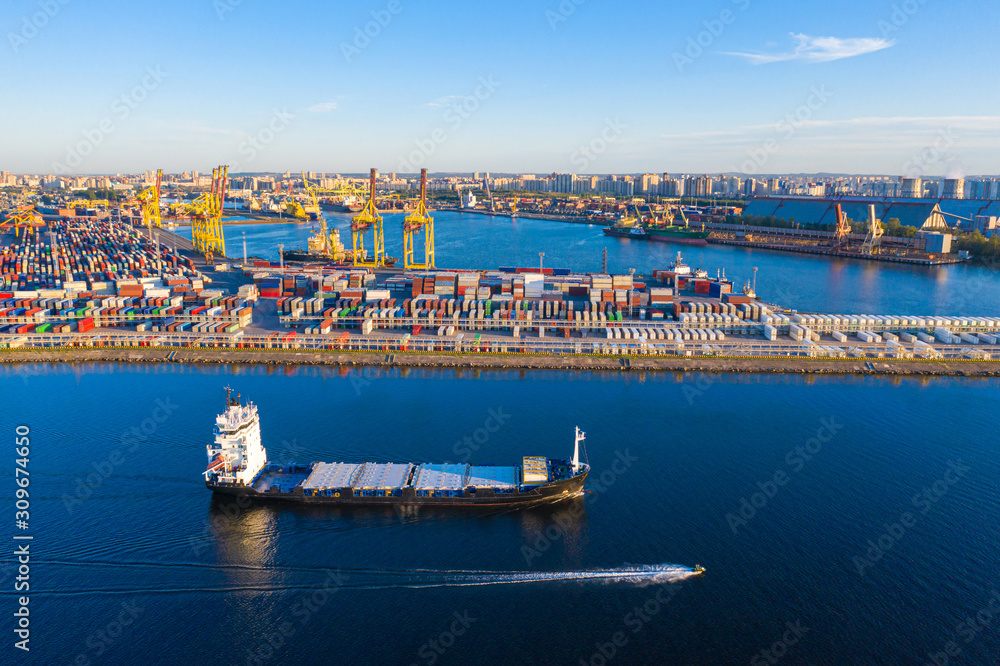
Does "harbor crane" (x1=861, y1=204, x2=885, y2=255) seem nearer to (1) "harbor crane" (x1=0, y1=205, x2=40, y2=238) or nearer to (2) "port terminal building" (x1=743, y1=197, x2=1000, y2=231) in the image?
(2) "port terminal building" (x1=743, y1=197, x2=1000, y2=231)

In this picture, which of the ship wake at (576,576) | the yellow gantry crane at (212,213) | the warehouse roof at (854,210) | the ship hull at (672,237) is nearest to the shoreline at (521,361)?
the ship wake at (576,576)

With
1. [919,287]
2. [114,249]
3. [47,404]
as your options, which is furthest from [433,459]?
[114,249]

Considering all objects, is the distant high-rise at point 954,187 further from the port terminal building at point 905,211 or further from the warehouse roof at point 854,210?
the warehouse roof at point 854,210

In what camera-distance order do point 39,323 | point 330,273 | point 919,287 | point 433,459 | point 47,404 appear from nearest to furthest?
point 433,459
point 47,404
point 39,323
point 330,273
point 919,287

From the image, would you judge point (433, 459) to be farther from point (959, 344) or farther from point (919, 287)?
point (919, 287)

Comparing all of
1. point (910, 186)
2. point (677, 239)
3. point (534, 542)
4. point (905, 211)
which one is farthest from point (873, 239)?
point (910, 186)
